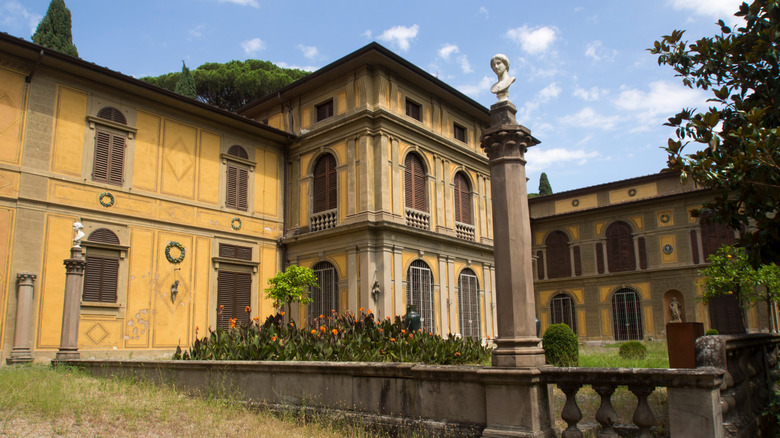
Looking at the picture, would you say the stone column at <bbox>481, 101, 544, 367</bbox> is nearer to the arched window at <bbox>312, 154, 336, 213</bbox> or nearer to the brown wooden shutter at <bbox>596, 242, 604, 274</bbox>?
the arched window at <bbox>312, 154, 336, 213</bbox>

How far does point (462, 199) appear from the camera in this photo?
23.8 metres

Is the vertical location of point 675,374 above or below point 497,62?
below

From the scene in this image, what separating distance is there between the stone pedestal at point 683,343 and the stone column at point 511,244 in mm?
4329

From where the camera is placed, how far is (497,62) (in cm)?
688

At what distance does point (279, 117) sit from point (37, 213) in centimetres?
1028

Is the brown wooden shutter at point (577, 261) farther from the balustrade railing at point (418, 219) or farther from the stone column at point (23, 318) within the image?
the stone column at point (23, 318)

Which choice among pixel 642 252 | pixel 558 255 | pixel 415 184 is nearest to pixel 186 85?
pixel 415 184

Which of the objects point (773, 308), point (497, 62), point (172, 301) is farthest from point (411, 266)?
point (773, 308)

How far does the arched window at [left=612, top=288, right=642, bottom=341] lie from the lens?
102ft

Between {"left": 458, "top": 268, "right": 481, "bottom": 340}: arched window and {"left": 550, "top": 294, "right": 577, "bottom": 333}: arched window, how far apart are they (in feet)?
41.4

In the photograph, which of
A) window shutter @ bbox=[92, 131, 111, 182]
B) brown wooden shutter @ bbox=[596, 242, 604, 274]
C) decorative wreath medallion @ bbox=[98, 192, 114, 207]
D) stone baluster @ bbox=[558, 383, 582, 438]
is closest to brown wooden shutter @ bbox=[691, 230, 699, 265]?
brown wooden shutter @ bbox=[596, 242, 604, 274]

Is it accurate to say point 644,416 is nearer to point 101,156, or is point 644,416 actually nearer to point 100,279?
point 100,279

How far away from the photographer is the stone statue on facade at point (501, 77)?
6742 mm

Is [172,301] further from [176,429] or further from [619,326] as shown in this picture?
[619,326]
